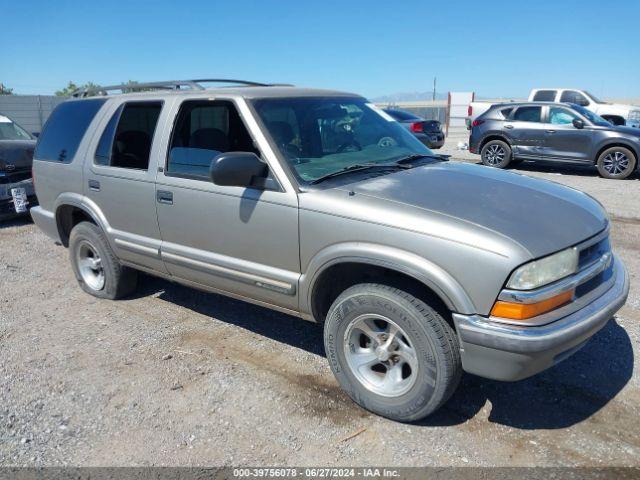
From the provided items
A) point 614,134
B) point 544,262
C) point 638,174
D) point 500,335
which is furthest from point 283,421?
point 638,174

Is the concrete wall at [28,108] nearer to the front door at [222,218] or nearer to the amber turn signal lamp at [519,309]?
the front door at [222,218]

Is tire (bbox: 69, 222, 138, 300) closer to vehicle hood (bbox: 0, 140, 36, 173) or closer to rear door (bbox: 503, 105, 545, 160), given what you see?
vehicle hood (bbox: 0, 140, 36, 173)

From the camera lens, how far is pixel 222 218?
3.56 meters

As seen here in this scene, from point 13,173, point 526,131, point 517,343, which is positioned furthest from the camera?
point 526,131

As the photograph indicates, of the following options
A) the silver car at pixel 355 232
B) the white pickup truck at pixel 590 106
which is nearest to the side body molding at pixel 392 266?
the silver car at pixel 355 232

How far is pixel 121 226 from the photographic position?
4.41m

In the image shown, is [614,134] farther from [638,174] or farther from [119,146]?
[119,146]

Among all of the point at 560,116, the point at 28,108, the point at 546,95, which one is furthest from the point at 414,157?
the point at 28,108

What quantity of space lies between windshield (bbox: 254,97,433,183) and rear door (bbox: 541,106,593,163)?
922 centimetres

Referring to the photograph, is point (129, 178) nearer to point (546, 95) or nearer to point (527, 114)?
point (527, 114)

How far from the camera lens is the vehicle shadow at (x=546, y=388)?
122 inches

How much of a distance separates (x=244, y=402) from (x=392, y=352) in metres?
1.01

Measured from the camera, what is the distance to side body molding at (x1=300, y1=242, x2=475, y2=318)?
2605mm

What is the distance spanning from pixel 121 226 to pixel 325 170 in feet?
6.58
